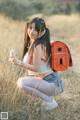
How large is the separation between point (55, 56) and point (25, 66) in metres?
0.36

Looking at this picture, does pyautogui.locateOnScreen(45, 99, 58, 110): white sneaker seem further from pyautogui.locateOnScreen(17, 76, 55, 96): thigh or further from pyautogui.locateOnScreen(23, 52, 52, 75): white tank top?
pyautogui.locateOnScreen(23, 52, 52, 75): white tank top

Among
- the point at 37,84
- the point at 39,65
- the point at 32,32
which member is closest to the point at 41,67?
the point at 39,65

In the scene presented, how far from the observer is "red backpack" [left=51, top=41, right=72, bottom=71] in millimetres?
6219

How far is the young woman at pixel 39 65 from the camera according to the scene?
20.5 ft

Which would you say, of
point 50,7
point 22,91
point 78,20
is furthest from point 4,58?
point 50,7

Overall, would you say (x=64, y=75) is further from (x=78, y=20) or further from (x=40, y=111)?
(x=78, y=20)

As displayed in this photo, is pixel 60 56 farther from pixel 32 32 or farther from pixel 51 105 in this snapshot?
pixel 51 105

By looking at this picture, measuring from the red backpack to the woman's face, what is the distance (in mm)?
209

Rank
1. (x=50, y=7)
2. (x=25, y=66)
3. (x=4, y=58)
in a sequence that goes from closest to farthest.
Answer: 1. (x=25, y=66)
2. (x=4, y=58)
3. (x=50, y=7)

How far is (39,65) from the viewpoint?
6.23m

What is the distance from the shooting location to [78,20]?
79.3 feet

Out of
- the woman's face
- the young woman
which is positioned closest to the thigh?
the young woman

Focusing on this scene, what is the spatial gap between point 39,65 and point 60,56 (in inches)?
9.9

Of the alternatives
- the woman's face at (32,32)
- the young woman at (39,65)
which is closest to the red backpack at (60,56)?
the young woman at (39,65)
